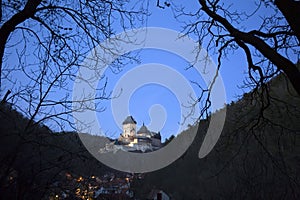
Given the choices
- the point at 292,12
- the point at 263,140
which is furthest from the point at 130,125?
the point at 292,12

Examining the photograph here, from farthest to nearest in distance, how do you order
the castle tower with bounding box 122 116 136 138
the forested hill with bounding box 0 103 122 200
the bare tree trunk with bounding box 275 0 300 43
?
1. the castle tower with bounding box 122 116 136 138
2. the bare tree trunk with bounding box 275 0 300 43
3. the forested hill with bounding box 0 103 122 200

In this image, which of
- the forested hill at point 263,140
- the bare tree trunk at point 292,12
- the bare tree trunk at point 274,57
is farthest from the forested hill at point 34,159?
the bare tree trunk at point 292,12

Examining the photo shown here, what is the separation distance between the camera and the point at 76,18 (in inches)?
133

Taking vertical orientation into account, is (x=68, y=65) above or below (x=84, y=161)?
above

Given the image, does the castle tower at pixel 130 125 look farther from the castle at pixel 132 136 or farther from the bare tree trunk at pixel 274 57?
the bare tree trunk at pixel 274 57

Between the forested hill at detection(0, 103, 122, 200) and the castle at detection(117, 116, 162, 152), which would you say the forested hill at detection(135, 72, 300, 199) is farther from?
the forested hill at detection(0, 103, 122, 200)

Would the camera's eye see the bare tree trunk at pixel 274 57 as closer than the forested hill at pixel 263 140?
Yes

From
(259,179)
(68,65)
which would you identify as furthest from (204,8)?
(259,179)

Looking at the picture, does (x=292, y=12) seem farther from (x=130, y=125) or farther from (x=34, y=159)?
(x=130, y=125)

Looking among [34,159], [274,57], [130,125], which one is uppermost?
[130,125]

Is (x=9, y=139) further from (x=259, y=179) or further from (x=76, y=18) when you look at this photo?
(x=259, y=179)

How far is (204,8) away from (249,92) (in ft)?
4.60

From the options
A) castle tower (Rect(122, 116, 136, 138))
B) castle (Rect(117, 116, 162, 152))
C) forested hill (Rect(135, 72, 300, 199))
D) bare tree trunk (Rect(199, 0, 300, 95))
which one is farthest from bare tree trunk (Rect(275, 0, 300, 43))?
castle tower (Rect(122, 116, 136, 138))

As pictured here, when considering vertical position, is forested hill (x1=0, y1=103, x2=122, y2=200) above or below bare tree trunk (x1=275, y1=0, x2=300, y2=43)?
below
